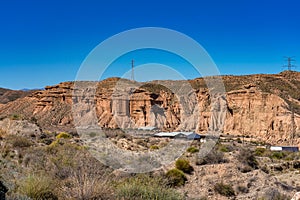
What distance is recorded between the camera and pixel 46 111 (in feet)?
186

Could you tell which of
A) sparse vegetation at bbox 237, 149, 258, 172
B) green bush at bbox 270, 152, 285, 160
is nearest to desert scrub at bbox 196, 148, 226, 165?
sparse vegetation at bbox 237, 149, 258, 172

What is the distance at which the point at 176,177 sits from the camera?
1267cm

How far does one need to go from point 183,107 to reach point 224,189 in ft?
129

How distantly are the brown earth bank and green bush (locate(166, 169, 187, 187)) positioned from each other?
27847mm

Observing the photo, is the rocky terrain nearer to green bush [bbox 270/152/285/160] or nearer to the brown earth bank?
the brown earth bank

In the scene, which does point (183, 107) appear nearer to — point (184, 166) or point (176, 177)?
point (184, 166)

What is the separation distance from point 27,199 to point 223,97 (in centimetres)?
4395

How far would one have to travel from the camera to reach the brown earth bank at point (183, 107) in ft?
141

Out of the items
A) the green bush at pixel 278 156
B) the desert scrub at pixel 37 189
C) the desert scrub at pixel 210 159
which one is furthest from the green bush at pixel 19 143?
the green bush at pixel 278 156

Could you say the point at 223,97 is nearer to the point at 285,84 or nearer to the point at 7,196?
the point at 285,84

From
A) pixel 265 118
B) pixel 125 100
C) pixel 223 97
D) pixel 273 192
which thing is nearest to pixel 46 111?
pixel 125 100

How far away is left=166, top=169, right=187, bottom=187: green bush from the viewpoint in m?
12.4

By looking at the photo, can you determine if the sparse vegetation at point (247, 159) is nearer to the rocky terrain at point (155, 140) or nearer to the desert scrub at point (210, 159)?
the rocky terrain at point (155, 140)

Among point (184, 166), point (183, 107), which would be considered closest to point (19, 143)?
point (184, 166)
